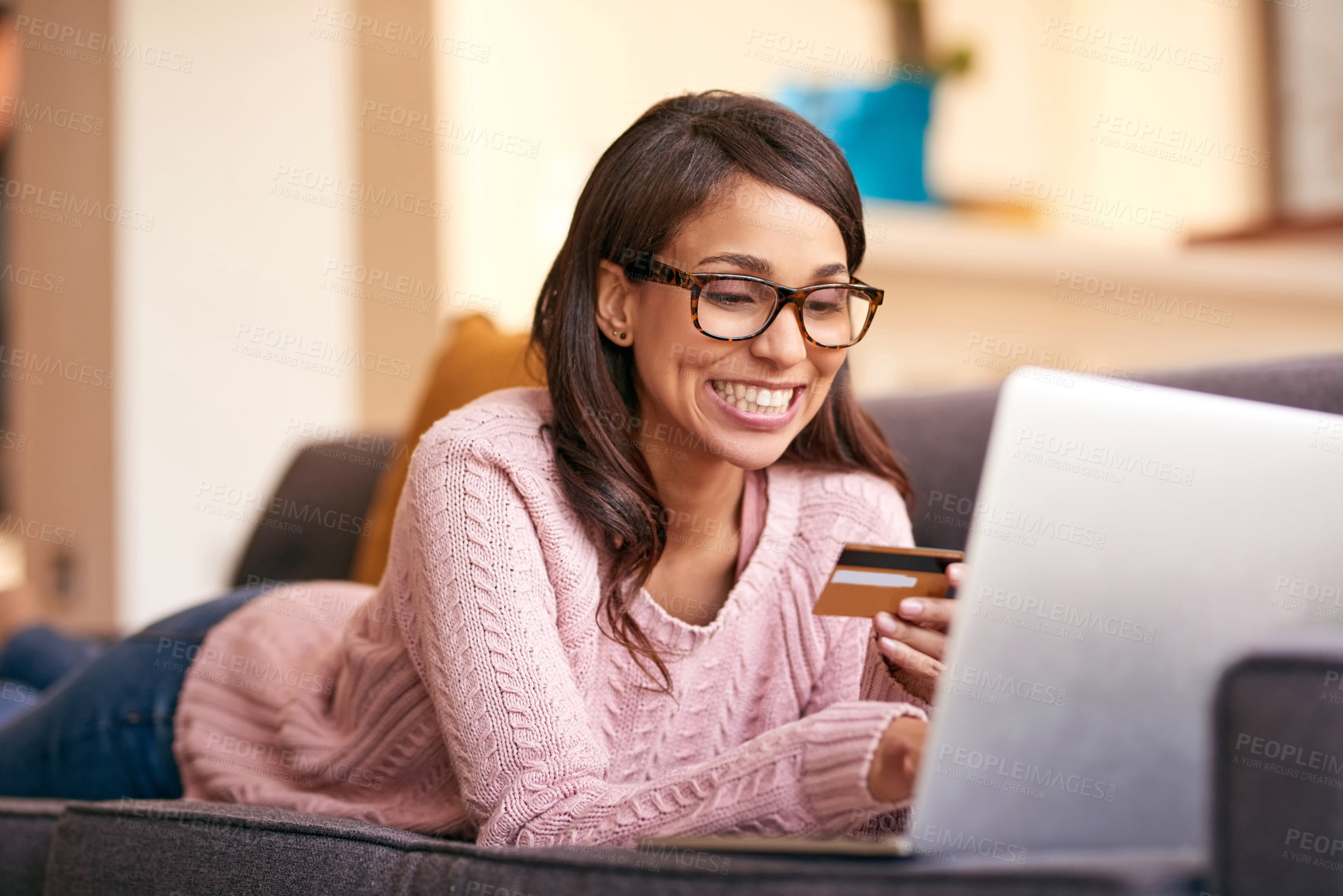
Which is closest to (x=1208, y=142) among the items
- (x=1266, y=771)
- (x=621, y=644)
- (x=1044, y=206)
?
(x=1044, y=206)

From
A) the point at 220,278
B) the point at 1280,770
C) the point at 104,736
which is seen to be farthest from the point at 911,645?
the point at 220,278

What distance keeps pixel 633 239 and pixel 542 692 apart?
0.44 metres

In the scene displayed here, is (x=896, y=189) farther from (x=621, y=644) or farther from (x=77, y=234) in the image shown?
(x=621, y=644)

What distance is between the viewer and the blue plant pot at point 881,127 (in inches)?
135

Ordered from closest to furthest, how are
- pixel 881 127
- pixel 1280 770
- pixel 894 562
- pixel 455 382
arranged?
pixel 1280 770, pixel 894 562, pixel 455 382, pixel 881 127

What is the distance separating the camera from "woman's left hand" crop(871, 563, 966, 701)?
0.97 metres

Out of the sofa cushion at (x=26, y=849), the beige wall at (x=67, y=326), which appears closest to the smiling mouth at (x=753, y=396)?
the sofa cushion at (x=26, y=849)

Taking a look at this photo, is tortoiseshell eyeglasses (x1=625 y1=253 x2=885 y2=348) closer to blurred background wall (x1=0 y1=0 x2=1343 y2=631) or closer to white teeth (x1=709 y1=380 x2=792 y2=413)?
white teeth (x1=709 y1=380 x2=792 y2=413)

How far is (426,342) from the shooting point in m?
3.20

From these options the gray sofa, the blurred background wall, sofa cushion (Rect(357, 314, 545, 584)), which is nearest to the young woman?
the gray sofa

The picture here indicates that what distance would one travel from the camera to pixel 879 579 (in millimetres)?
915

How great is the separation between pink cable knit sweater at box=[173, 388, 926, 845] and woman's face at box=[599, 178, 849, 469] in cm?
14

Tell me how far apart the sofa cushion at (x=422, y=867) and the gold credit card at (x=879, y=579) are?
0.70ft

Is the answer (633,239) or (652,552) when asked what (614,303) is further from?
(652,552)
